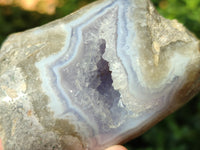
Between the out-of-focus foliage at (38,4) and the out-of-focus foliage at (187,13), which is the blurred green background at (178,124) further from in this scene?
the out-of-focus foliage at (38,4)

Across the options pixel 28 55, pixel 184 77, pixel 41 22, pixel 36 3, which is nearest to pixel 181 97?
pixel 184 77

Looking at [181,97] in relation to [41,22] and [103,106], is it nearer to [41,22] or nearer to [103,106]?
[103,106]

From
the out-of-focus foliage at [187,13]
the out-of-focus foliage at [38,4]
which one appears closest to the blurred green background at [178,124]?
the out-of-focus foliage at [187,13]

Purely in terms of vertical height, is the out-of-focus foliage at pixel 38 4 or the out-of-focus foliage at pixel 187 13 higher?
the out-of-focus foliage at pixel 38 4

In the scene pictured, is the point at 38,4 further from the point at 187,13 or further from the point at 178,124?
the point at 178,124

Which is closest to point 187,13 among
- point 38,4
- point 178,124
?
point 178,124

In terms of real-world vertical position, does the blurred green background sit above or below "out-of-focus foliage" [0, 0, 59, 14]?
below

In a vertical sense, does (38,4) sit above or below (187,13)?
above

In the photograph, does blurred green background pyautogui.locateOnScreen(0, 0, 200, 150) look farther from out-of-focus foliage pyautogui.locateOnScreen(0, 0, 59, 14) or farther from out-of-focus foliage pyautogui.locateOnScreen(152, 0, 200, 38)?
out-of-focus foliage pyautogui.locateOnScreen(0, 0, 59, 14)

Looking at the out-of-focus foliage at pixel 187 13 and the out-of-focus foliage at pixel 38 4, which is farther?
the out-of-focus foliage at pixel 38 4

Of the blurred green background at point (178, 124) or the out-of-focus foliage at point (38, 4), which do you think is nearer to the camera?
the blurred green background at point (178, 124)

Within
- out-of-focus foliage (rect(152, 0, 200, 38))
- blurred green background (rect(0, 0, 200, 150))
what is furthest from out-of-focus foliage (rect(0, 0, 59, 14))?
out-of-focus foliage (rect(152, 0, 200, 38))
